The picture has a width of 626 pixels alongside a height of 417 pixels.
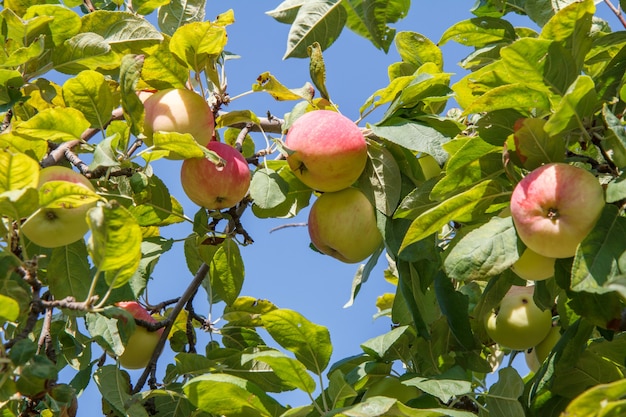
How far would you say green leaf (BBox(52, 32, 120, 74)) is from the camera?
2.32 m

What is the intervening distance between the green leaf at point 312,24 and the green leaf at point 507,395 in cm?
103

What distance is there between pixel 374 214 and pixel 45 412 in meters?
1.24

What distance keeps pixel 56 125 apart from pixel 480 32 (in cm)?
138

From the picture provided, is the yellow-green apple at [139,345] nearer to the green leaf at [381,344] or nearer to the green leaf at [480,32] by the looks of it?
the green leaf at [381,344]

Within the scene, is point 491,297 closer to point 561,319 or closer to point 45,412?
point 561,319

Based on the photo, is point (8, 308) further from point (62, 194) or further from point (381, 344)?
point (381, 344)

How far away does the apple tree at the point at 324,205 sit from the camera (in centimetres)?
172

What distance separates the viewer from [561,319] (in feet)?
7.47

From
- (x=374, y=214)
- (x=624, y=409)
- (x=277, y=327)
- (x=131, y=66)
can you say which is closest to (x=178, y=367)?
(x=277, y=327)

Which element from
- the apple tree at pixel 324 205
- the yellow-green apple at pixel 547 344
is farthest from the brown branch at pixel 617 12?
the yellow-green apple at pixel 547 344

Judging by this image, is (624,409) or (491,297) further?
(491,297)

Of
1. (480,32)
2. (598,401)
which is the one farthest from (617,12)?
(598,401)

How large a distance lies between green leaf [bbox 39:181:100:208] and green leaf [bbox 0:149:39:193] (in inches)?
1.2

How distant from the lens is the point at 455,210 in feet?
6.15
